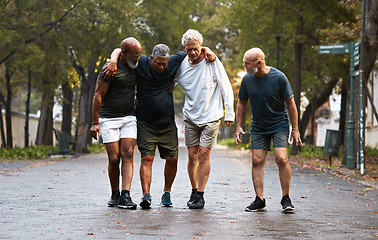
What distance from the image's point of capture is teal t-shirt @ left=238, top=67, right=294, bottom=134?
8.49 meters

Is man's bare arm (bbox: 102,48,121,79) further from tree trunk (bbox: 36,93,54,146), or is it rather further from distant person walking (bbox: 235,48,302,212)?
tree trunk (bbox: 36,93,54,146)

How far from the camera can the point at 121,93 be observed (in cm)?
840

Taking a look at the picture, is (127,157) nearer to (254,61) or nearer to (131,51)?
(131,51)

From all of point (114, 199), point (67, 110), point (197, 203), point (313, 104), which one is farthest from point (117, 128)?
point (313, 104)

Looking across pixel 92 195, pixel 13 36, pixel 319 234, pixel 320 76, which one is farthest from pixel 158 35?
pixel 319 234

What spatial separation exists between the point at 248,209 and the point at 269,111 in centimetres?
A: 118

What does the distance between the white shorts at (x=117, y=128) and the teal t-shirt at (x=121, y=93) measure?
60mm

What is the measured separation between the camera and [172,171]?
28.9 feet

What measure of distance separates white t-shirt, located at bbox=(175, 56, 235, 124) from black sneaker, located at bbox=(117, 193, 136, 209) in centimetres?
121

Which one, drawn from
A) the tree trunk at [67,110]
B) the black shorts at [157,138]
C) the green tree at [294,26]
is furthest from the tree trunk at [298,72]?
the black shorts at [157,138]

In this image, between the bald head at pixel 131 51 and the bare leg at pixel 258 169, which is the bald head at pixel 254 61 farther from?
the bald head at pixel 131 51

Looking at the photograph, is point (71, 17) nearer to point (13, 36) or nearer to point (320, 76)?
point (13, 36)

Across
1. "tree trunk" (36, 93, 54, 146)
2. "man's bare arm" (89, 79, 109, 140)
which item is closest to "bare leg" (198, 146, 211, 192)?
"man's bare arm" (89, 79, 109, 140)

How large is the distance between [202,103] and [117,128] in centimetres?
105
